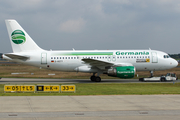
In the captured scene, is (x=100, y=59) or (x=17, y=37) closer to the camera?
(x=100, y=59)

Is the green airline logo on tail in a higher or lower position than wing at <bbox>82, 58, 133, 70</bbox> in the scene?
higher

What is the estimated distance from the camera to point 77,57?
3328 centimetres

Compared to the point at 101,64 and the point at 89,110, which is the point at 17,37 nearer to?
the point at 101,64

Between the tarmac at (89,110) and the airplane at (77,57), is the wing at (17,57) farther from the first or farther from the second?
the tarmac at (89,110)

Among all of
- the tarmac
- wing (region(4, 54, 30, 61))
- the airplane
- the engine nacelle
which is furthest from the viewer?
the airplane

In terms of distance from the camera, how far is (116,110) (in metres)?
12.9

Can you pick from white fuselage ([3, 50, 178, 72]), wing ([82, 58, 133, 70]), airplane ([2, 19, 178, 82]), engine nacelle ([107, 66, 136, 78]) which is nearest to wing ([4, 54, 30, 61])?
airplane ([2, 19, 178, 82])

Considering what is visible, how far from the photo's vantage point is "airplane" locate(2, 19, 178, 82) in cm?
3300

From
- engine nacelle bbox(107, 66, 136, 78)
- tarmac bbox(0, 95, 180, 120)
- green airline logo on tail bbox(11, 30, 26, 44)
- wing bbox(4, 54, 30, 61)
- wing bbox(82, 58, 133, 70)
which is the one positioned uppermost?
green airline logo on tail bbox(11, 30, 26, 44)

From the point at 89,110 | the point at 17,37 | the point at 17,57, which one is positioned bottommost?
the point at 89,110

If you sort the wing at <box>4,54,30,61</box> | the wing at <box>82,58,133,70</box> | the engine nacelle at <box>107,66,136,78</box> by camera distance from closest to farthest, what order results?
1. the engine nacelle at <box>107,66,136,78</box>
2. the wing at <box>82,58,133,70</box>
3. the wing at <box>4,54,30,61</box>

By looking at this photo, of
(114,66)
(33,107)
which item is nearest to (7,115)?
(33,107)

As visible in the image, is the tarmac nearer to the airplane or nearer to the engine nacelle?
the engine nacelle

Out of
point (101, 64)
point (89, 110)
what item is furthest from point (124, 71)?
point (89, 110)
